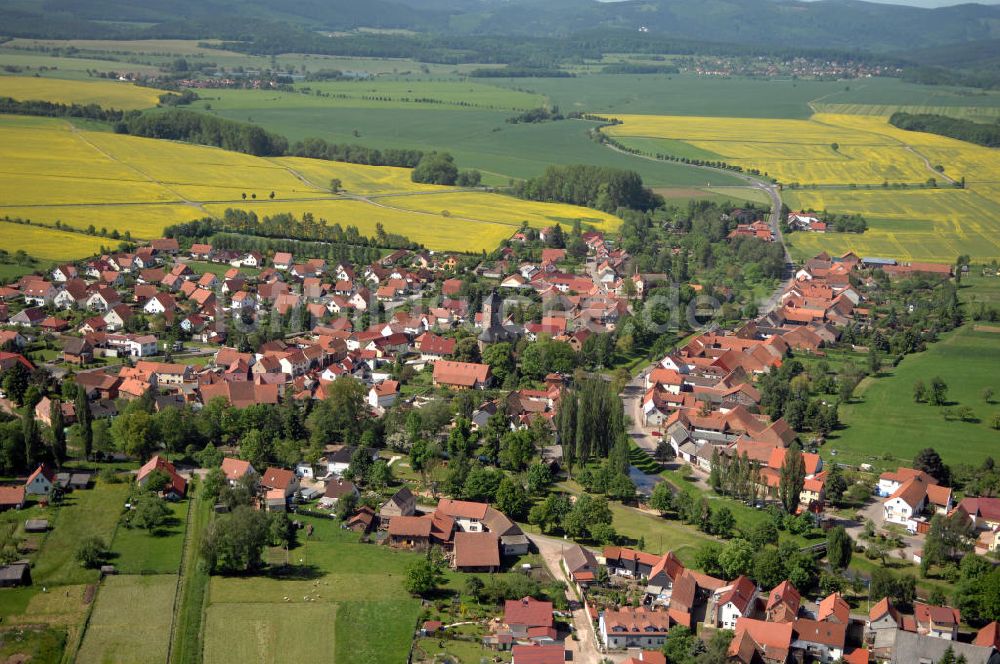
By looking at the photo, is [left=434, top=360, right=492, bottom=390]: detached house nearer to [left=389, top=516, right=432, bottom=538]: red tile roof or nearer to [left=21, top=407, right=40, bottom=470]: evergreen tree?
[left=389, top=516, right=432, bottom=538]: red tile roof

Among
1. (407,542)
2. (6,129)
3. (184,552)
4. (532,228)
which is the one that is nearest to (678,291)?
(532,228)

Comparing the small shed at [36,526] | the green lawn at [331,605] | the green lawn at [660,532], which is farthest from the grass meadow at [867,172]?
the small shed at [36,526]

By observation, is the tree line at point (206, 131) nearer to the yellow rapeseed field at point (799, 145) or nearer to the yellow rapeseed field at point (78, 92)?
the yellow rapeseed field at point (78, 92)

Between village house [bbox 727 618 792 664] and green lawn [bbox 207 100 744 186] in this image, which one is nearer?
village house [bbox 727 618 792 664]

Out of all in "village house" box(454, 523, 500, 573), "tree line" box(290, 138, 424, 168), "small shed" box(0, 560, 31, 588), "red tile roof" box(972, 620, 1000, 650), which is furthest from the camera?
"tree line" box(290, 138, 424, 168)

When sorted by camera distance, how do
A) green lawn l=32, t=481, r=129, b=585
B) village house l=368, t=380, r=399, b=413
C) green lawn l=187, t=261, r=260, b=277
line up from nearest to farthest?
green lawn l=32, t=481, r=129, b=585 < village house l=368, t=380, r=399, b=413 < green lawn l=187, t=261, r=260, b=277

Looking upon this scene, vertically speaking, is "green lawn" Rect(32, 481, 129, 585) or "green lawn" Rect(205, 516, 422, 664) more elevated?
"green lawn" Rect(32, 481, 129, 585)

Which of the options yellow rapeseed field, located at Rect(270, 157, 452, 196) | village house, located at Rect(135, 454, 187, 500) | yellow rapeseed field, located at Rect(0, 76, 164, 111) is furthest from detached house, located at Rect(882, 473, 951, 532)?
yellow rapeseed field, located at Rect(0, 76, 164, 111)
